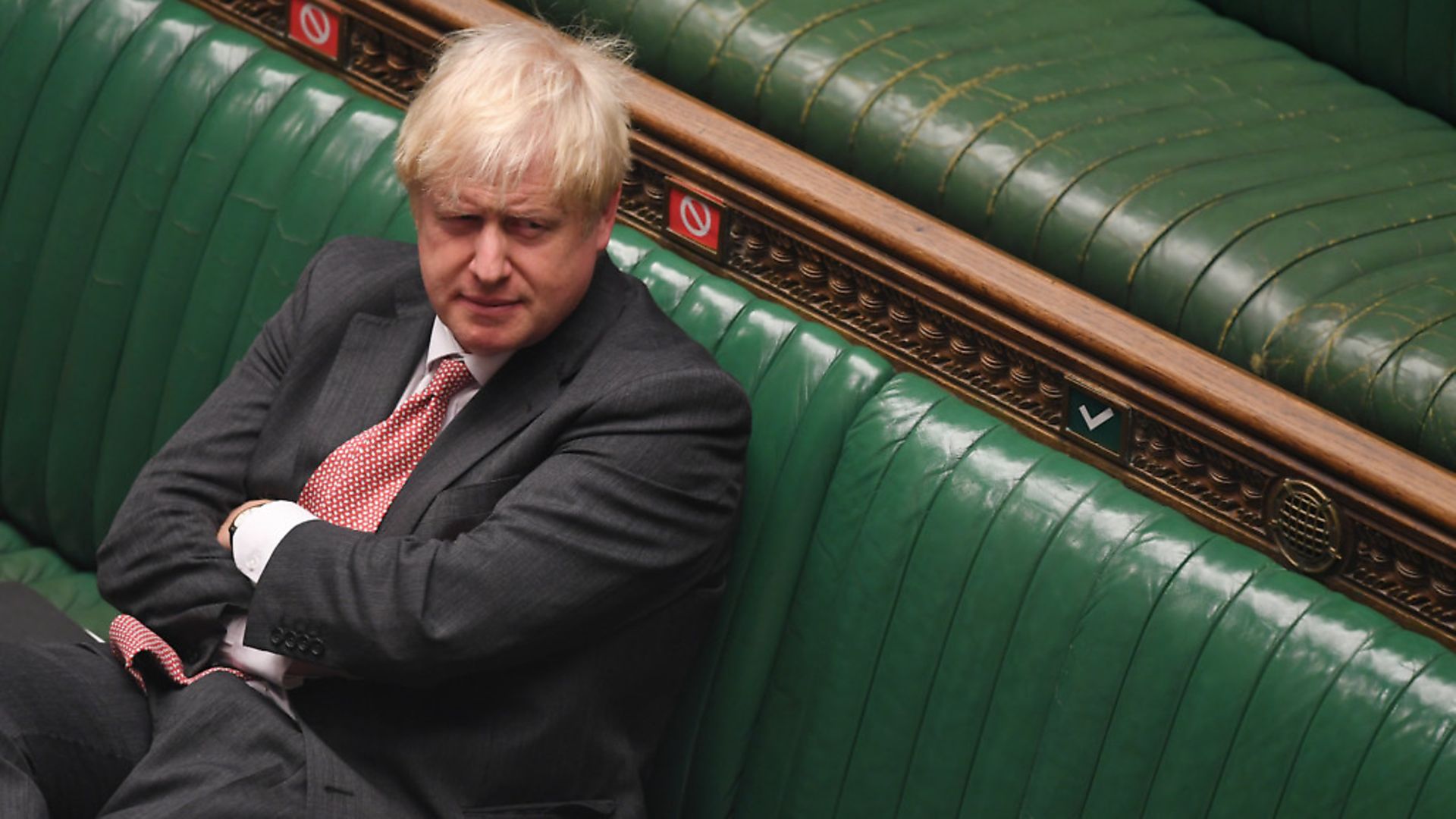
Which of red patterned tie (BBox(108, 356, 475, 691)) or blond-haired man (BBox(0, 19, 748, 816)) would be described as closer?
blond-haired man (BBox(0, 19, 748, 816))

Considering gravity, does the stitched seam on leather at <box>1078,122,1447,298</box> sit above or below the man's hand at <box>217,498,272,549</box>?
above

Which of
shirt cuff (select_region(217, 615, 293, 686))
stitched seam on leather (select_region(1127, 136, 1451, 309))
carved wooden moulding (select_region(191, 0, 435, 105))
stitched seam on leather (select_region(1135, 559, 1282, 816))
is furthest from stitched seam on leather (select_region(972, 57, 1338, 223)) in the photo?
shirt cuff (select_region(217, 615, 293, 686))

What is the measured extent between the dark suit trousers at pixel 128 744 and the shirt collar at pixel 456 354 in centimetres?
42

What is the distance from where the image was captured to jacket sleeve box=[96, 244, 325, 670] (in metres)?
2.32

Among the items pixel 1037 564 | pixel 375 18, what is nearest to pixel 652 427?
pixel 1037 564

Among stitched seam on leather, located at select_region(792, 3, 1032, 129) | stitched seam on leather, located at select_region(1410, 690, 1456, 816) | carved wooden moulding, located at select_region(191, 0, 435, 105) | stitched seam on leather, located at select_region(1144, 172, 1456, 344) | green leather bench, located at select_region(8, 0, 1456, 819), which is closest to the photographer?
stitched seam on leather, located at select_region(1410, 690, 1456, 816)

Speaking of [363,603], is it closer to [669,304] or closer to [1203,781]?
[669,304]

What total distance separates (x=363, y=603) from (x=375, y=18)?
3.45 ft

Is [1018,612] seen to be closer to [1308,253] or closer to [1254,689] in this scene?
[1254,689]

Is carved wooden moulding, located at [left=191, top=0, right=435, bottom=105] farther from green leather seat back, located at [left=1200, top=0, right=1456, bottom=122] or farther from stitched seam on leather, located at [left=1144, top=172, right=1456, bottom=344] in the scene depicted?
green leather seat back, located at [left=1200, top=0, right=1456, bottom=122]

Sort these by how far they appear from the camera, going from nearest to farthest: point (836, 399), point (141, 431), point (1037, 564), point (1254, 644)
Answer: point (1254, 644)
point (1037, 564)
point (836, 399)
point (141, 431)

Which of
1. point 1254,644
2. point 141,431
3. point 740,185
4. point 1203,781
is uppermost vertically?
point 740,185

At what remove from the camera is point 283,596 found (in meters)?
2.18

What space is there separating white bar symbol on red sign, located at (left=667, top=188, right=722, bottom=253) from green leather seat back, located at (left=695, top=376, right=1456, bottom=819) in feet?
1.07
